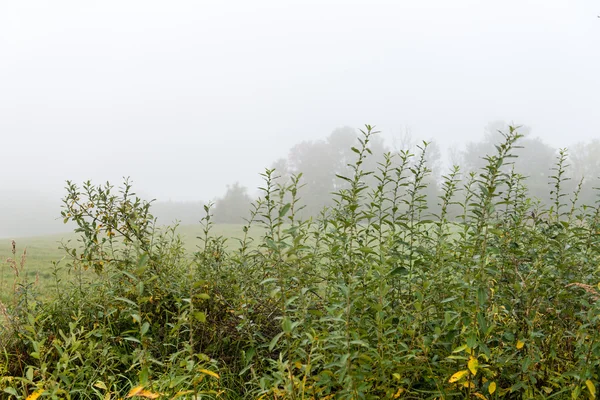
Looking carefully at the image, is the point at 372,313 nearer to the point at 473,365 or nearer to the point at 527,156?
the point at 473,365

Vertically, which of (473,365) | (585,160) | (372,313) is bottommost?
(473,365)

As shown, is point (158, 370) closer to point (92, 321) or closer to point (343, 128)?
point (92, 321)

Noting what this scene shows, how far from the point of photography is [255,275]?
3592mm

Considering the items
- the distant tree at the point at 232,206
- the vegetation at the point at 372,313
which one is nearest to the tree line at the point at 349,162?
the distant tree at the point at 232,206

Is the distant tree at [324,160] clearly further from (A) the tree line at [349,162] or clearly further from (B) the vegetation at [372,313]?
(B) the vegetation at [372,313]

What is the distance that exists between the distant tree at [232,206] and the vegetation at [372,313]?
3245cm

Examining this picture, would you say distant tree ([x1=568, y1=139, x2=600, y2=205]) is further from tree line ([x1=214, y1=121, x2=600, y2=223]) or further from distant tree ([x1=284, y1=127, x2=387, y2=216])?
distant tree ([x1=284, y1=127, x2=387, y2=216])

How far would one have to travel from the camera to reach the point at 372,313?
2.64m

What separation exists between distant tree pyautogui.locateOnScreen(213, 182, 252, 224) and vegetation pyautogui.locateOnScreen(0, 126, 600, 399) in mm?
32451

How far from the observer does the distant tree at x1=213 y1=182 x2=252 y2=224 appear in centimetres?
3625

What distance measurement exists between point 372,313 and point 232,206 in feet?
114

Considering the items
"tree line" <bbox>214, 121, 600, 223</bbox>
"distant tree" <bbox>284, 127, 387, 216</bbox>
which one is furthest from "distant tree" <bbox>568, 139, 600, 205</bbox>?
"distant tree" <bbox>284, 127, 387, 216</bbox>

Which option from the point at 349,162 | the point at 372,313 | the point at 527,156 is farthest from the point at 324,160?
the point at 372,313

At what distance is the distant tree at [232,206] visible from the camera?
3625 cm
